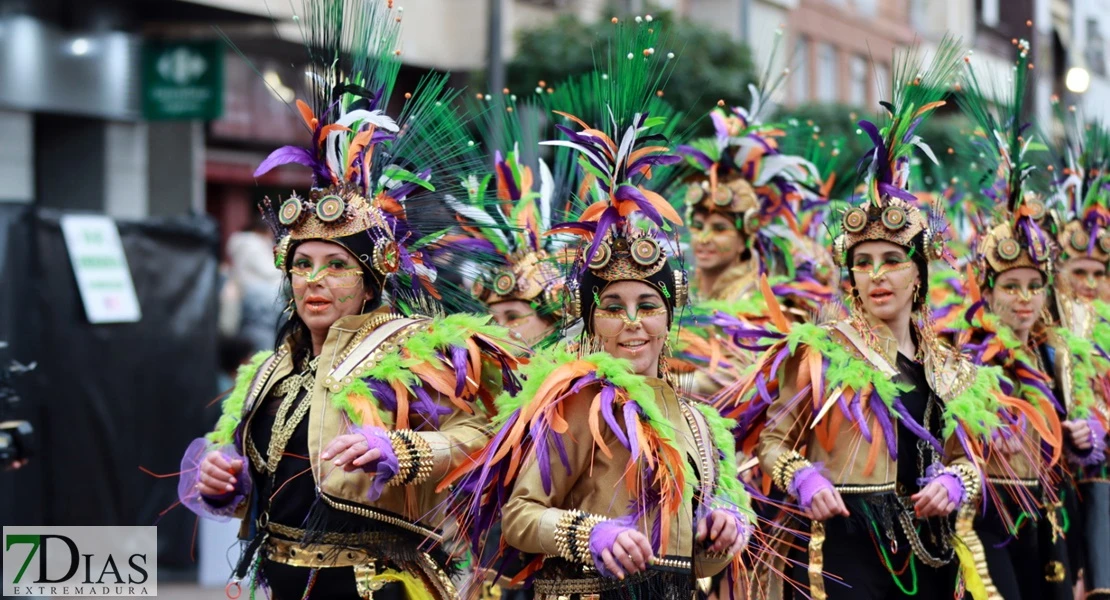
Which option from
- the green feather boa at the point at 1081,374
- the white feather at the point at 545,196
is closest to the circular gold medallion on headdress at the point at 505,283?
the white feather at the point at 545,196

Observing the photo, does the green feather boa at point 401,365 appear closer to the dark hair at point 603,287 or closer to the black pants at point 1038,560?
the dark hair at point 603,287

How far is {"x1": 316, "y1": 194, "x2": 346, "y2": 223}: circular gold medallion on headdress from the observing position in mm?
4852

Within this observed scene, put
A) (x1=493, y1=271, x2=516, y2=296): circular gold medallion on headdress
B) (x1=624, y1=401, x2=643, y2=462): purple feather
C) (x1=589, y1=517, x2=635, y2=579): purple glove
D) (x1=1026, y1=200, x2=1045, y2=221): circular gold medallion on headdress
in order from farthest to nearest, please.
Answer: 1. (x1=1026, y1=200, x2=1045, y2=221): circular gold medallion on headdress
2. (x1=493, y1=271, x2=516, y2=296): circular gold medallion on headdress
3. (x1=624, y1=401, x2=643, y2=462): purple feather
4. (x1=589, y1=517, x2=635, y2=579): purple glove

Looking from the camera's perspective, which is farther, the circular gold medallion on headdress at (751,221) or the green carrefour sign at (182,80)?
the green carrefour sign at (182,80)

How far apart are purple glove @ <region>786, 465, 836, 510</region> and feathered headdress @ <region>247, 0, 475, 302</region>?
4.61ft

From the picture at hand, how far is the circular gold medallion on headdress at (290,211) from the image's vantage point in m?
4.88

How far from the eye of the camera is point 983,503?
5996mm

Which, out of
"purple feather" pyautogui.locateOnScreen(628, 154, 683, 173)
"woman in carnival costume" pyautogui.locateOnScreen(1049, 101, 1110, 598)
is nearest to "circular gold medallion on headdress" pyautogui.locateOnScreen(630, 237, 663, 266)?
"purple feather" pyautogui.locateOnScreen(628, 154, 683, 173)

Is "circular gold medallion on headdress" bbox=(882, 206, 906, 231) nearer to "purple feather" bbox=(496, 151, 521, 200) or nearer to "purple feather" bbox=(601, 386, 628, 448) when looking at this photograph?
"purple feather" bbox=(601, 386, 628, 448)

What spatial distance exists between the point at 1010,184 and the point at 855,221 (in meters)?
Answer: 1.50

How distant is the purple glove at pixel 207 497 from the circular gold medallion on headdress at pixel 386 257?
0.74 metres

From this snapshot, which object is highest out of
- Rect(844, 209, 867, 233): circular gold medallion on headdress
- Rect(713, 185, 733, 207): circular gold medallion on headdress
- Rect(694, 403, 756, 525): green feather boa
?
Rect(713, 185, 733, 207): circular gold medallion on headdress

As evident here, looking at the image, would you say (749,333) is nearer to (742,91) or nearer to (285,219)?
(285,219)

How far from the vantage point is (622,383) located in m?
4.46
